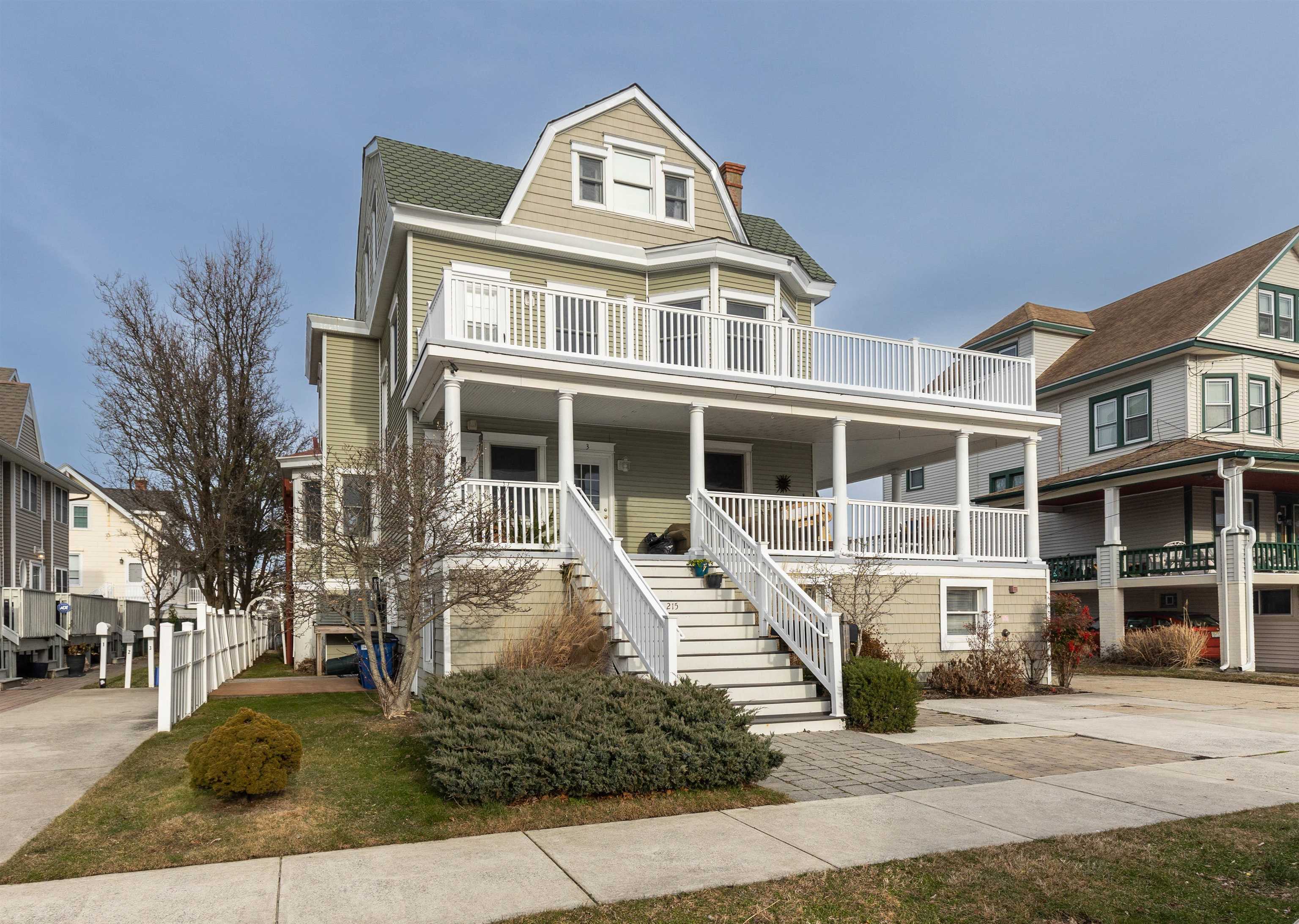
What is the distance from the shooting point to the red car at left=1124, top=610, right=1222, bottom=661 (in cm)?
2103

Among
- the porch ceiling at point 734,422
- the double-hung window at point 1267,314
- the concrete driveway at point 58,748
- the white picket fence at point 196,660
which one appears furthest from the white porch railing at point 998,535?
the double-hung window at point 1267,314

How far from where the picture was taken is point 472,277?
12.7 meters

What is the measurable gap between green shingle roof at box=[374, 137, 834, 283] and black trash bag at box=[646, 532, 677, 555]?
5.83 metres

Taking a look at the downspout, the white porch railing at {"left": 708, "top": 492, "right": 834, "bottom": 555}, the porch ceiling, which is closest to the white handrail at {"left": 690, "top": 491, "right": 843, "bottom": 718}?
the white porch railing at {"left": 708, "top": 492, "right": 834, "bottom": 555}

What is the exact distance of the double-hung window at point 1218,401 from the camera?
23.4m

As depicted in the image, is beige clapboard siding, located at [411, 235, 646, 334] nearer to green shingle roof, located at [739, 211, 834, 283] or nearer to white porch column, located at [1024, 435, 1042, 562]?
green shingle roof, located at [739, 211, 834, 283]

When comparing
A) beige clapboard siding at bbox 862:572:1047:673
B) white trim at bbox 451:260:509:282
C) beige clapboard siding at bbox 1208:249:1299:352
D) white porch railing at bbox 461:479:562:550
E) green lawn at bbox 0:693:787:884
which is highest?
beige clapboard siding at bbox 1208:249:1299:352

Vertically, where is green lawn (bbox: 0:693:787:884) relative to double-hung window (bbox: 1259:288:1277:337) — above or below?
below

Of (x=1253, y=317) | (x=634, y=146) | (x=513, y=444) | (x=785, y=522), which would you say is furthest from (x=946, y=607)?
(x=1253, y=317)

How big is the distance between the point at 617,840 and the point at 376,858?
5.04 feet

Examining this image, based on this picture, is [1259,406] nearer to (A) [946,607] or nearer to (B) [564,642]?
(A) [946,607]

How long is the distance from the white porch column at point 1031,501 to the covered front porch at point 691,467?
0.04m

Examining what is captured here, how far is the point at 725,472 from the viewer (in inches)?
696

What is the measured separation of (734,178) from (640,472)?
8.15 metres
